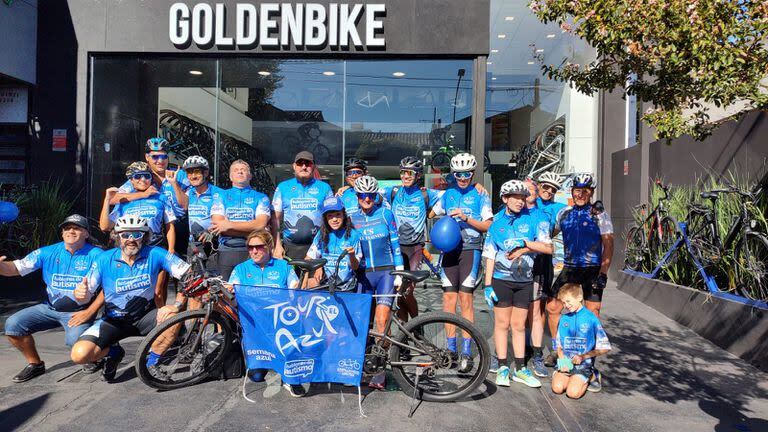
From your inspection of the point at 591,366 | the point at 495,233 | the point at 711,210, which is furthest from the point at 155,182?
the point at 711,210

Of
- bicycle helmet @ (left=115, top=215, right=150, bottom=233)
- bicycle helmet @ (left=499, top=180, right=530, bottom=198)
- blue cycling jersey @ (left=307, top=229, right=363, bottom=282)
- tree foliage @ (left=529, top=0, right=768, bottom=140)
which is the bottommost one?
blue cycling jersey @ (left=307, top=229, right=363, bottom=282)

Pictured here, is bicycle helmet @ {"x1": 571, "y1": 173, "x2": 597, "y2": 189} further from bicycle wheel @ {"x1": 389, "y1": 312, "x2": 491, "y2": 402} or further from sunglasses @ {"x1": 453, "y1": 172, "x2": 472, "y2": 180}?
bicycle wheel @ {"x1": 389, "y1": 312, "x2": 491, "y2": 402}

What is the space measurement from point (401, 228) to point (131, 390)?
3.03 meters

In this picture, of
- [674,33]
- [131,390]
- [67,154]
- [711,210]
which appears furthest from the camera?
[67,154]

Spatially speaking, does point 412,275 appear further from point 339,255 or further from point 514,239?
point 514,239

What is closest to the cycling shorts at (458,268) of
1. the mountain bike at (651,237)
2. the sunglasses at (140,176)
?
the sunglasses at (140,176)

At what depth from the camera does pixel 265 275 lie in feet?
16.2

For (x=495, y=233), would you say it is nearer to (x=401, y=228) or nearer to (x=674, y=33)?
(x=401, y=228)

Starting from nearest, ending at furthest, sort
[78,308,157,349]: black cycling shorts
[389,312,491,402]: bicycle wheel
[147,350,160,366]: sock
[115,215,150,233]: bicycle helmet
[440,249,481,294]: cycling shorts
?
[389,312,491,402]: bicycle wheel
[147,350,160,366]: sock
[78,308,157,349]: black cycling shorts
[115,215,150,233]: bicycle helmet
[440,249,481,294]: cycling shorts

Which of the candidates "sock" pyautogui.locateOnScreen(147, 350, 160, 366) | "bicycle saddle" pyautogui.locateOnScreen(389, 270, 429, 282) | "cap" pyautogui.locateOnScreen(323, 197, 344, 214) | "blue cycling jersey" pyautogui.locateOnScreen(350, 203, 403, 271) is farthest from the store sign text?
A: "sock" pyautogui.locateOnScreen(147, 350, 160, 366)

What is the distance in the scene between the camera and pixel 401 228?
19.5ft

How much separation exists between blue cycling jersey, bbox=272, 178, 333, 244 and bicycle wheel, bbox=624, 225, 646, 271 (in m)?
6.48

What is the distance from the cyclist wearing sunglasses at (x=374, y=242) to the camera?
200 inches

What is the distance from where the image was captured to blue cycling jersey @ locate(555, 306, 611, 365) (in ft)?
15.9
